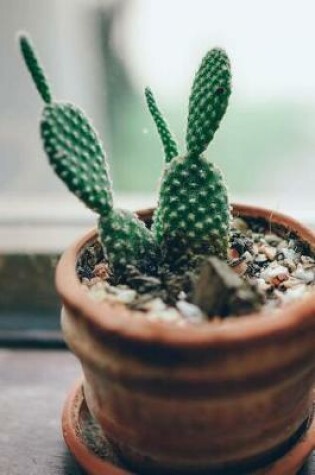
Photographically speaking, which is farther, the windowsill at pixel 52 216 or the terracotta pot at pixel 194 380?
the windowsill at pixel 52 216

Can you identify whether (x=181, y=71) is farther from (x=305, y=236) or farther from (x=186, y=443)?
(x=186, y=443)

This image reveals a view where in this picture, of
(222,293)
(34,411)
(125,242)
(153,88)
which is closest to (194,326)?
(222,293)

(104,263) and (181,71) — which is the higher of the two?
(181,71)

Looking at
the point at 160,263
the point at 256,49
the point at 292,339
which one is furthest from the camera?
the point at 256,49

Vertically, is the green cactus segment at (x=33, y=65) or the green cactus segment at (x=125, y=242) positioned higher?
the green cactus segment at (x=33, y=65)

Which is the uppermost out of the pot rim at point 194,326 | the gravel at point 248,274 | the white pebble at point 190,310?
the pot rim at point 194,326

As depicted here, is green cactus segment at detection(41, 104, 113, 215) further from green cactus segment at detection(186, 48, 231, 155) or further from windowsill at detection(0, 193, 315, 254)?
windowsill at detection(0, 193, 315, 254)

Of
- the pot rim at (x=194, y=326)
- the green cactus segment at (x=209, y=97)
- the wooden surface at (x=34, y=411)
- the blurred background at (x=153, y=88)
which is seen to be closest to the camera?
the pot rim at (x=194, y=326)

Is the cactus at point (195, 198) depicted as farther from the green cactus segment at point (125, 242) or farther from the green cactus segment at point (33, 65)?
the green cactus segment at point (33, 65)

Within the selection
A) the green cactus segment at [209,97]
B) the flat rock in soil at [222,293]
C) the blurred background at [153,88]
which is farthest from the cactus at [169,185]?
the blurred background at [153,88]

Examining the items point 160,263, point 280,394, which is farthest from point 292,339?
point 160,263
